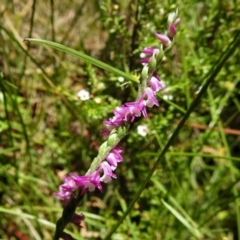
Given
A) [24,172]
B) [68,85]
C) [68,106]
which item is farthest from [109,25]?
[24,172]

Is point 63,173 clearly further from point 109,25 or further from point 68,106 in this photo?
point 109,25

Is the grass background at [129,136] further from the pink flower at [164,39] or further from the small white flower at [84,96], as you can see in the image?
the pink flower at [164,39]

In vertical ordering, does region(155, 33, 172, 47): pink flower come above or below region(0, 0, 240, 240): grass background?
below

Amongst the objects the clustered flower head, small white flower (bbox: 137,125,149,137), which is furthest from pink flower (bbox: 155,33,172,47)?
small white flower (bbox: 137,125,149,137)

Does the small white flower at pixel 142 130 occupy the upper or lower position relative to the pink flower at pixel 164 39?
upper

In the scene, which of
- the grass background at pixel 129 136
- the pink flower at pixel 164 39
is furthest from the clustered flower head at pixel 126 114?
the grass background at pixel 129 136

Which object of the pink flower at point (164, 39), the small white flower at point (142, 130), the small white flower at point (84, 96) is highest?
the small white flower at point (142, 130)

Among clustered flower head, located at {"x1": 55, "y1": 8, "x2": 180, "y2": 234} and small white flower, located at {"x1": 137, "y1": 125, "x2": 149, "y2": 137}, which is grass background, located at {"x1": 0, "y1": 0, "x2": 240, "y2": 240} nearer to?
small white flower, located at {"x1": 137, "y1": 125, "x2": 149, "y2": 137}

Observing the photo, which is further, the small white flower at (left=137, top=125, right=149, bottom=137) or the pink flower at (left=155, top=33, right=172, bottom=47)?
the small white flower at (left=137, top=125, right=149, bottom=137)
